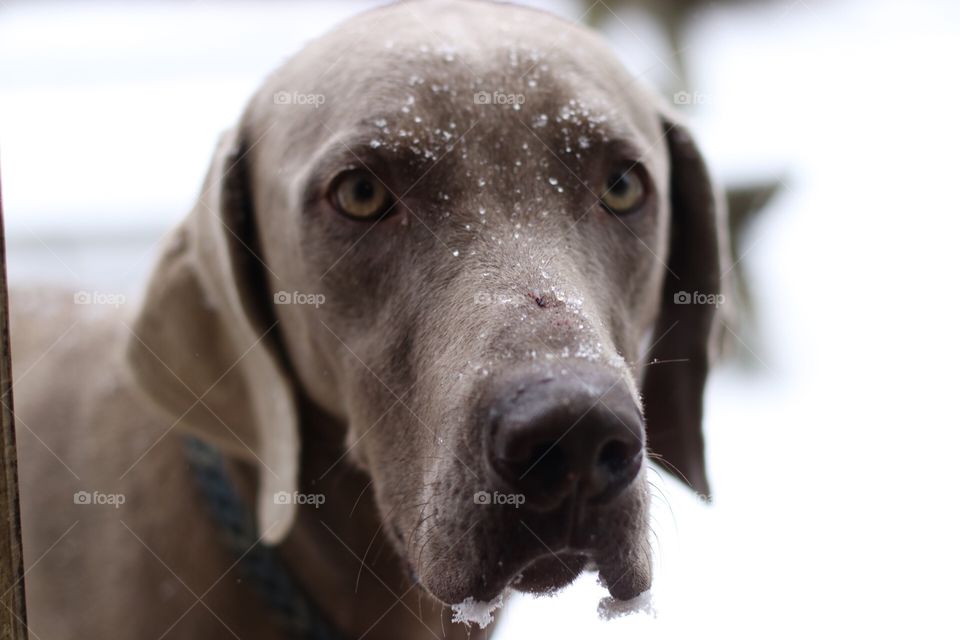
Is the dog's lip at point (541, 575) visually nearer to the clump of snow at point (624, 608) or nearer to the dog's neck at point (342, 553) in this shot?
the clump of snow at point (624, 608)

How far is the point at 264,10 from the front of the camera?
3100mm

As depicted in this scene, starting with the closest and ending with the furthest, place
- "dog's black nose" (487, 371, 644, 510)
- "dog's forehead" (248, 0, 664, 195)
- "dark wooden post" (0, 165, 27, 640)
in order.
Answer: "dark wooden post" (0, 165, 27, 640) → "dog's black nose" (487, 371, 644, 510) → "dog's forehead" (248, 0, 664, 195)

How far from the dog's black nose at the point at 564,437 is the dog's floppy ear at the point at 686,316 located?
851 millimetres

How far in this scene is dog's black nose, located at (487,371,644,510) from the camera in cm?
112

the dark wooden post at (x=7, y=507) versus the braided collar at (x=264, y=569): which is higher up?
the dark wooden post at (x=7, y=507)

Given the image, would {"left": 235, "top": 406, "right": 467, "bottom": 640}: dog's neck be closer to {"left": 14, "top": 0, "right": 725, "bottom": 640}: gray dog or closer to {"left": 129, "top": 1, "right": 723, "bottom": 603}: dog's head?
{"left": 14, "top": 0, "right": 725, "bottom": 640}: gray dog

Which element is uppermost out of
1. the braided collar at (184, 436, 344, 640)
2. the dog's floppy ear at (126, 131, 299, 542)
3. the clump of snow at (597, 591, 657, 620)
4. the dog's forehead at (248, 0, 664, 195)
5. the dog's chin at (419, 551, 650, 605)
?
the dog's forehead at (248, 0, 664, 195)

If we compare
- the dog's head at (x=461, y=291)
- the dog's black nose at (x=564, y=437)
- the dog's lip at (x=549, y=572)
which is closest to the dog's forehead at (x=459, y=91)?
the dog's head at (x=461, y=291)

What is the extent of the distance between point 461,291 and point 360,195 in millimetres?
300

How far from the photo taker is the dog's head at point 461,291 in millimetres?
1229

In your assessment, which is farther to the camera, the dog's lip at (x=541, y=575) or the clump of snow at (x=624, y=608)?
the clump of snow at (x=624, y=608)

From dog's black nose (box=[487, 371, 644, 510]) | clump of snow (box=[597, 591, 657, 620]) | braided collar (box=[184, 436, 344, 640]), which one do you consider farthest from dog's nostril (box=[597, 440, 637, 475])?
braided collar (box=[184, 436, 344, 640])

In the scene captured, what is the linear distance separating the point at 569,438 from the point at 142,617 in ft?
4.18

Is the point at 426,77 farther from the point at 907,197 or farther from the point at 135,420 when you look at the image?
the point at 907,197
